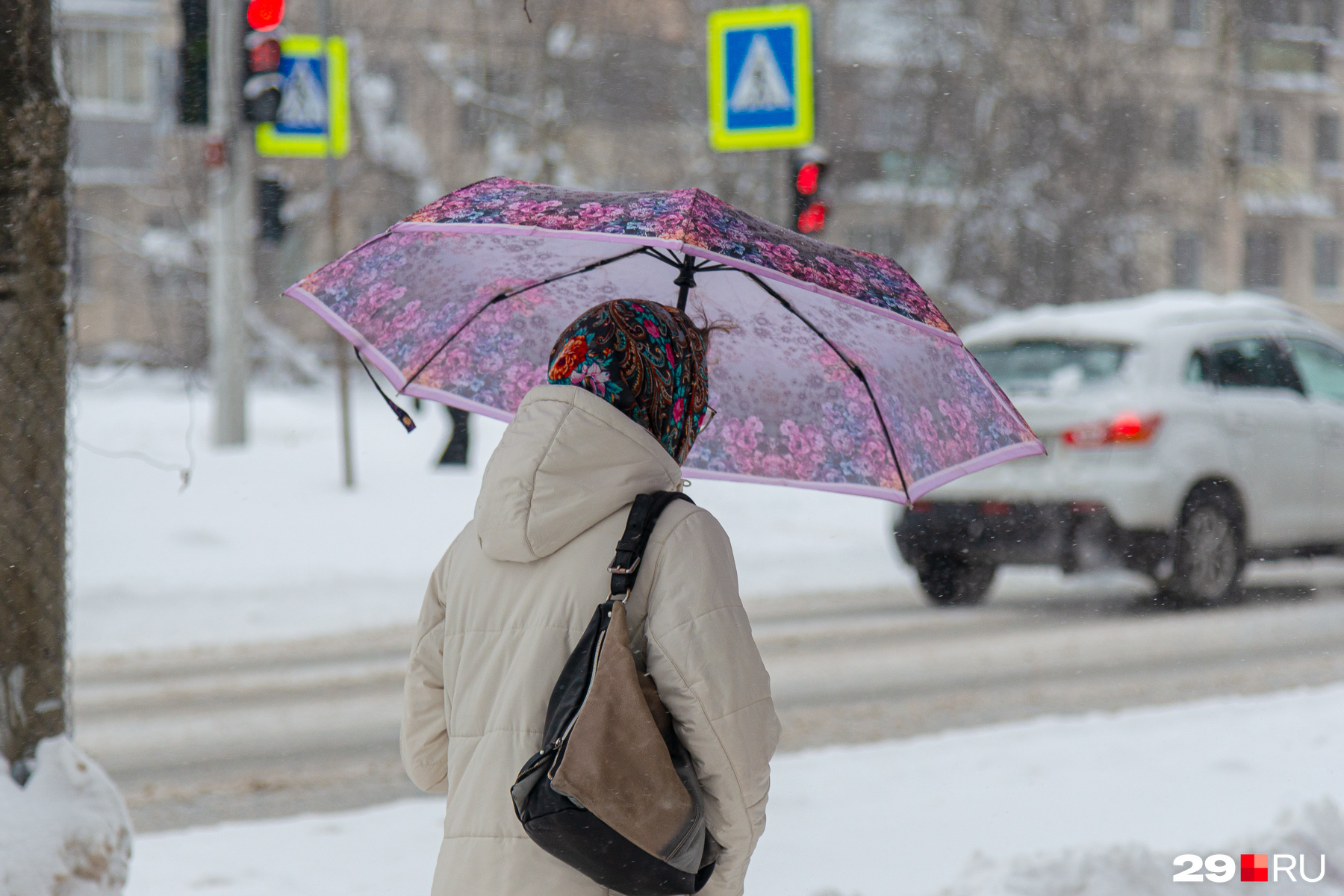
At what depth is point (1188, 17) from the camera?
93.4 ft

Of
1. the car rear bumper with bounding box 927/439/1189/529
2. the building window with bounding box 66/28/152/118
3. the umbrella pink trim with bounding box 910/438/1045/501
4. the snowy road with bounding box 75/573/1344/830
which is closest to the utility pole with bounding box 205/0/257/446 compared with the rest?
the snowy road with bounding box 75/573/1344/830

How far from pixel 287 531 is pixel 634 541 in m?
9.85

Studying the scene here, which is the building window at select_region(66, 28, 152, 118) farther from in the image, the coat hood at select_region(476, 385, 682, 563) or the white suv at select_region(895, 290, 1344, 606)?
the coat hood at select_region(476, 385, 682, 563)

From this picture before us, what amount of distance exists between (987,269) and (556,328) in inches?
878

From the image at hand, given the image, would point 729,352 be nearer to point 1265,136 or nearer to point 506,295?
point 506,295

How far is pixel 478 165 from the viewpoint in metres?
25.6

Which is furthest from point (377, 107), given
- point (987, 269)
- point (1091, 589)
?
point (1091, 589)

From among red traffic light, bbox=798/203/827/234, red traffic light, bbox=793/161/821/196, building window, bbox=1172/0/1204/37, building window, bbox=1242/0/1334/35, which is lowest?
red traffic light, bbox=798/203/827/234

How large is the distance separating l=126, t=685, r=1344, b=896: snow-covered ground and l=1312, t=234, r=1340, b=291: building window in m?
33.6

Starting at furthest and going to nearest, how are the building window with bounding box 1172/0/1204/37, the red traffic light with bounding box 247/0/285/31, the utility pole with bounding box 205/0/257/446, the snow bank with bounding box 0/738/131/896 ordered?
1. the building window with bounding box 1172/0/1204/37
2. the utility pole with bounding box 205/0/257/446
3. the red traffic light with bounding box 247/0/285/31
4. the snow bank with bounding box 0/738/131/896

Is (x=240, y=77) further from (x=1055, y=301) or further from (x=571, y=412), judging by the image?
(x=1055, y=301)

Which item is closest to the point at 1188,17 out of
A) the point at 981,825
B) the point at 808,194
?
the point at 808,194

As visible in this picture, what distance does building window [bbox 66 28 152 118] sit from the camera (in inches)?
1139

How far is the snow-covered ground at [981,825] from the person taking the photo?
3688 millimetres
